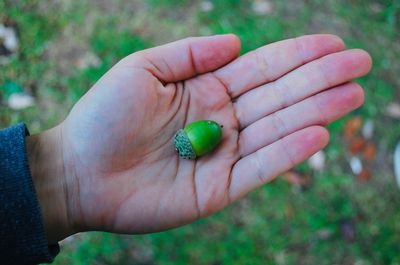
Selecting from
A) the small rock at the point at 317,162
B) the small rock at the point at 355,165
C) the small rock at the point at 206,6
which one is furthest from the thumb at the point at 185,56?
the small rock at the point at 355,165

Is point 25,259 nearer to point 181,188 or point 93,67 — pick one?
point 181,188

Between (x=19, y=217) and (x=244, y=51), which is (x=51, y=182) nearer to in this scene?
(x=19, y=217)

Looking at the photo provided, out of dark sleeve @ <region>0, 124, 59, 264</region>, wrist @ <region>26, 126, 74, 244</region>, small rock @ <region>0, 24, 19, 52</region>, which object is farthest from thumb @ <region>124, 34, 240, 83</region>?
small rock @ <region>0, 24, 19, 52</region>

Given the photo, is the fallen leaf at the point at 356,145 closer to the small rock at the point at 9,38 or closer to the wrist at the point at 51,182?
the wrist at the point at 51,182

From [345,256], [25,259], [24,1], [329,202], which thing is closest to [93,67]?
[24,1]

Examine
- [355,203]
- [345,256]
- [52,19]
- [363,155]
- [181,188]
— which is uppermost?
[52,19]

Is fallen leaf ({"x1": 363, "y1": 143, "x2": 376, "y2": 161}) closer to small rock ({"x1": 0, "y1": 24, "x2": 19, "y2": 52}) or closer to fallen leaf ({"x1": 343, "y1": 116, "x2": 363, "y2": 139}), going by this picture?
fallen leaf ({"x1": 343, "y1": 116, "x2": 363, "y2": 139})
